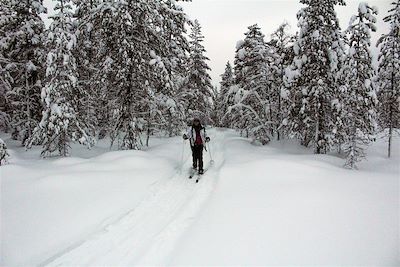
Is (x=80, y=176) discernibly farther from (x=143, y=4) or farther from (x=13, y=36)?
(x=13, y=36)

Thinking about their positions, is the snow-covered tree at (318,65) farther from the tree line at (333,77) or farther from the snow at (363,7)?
the snow at (363,7)

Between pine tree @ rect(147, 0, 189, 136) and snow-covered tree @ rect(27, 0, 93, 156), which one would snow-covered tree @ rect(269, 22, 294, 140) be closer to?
pine tree @ rect(147, 0, 189, 136)

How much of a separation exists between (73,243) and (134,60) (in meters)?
10.7

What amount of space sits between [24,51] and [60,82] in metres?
8.01

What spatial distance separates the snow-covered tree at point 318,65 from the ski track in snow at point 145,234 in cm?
1105

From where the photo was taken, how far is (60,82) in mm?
15125

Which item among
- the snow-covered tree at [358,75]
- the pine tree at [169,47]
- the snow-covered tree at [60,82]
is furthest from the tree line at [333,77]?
the snow-covered tree at [60,82]

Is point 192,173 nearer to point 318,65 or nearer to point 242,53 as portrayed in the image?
point 318,65

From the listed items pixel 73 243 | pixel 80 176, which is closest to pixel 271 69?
pixel 80 176

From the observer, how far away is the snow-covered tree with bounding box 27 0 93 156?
49.3 ft

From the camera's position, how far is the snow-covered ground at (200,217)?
5.72 metres

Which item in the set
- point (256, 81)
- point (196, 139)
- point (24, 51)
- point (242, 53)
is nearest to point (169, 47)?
point (196, 139)

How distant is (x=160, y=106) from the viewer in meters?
19.7

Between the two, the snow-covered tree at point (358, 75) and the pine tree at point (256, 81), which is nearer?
the snow-covered tree at point (358, 75)
